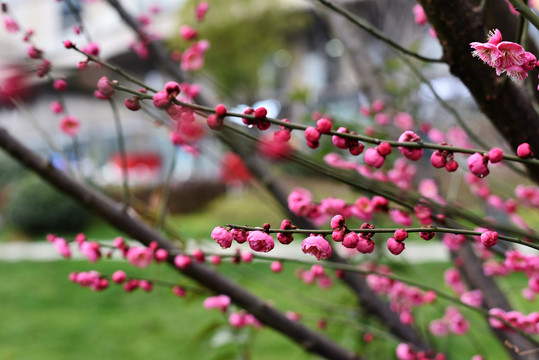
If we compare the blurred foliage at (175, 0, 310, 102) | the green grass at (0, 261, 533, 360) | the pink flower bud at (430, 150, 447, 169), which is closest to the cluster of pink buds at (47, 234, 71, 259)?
the pink flower bud at (430, 150, 447, 169)

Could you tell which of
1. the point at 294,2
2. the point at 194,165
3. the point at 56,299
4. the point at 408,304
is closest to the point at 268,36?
the point at 294,2

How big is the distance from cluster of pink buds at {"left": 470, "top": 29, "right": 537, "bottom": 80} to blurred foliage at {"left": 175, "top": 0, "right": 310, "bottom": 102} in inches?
558

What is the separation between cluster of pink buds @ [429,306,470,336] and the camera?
1938 mm

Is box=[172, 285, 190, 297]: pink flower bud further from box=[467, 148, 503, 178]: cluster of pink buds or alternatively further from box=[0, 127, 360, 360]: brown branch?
box=[467, 148, 503, 178]: cluster of pink buds

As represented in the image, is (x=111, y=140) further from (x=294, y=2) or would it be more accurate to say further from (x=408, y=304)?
(x=408, y=304)

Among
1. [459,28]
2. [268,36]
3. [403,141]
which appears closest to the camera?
[403,141]

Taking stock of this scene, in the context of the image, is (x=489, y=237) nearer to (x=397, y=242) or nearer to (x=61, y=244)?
(x=397, y=242)

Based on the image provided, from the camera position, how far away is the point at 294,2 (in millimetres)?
16266

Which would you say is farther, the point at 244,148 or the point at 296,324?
the point at 244,148

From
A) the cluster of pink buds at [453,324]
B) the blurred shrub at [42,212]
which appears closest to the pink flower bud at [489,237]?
the cluster of pink buds at [453,324]

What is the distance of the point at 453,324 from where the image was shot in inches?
77.0

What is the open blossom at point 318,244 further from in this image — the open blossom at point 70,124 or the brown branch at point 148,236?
the open blossom at point 70,124

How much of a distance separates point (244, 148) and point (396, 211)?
24.8 inches

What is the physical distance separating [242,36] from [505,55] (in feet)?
49.8
